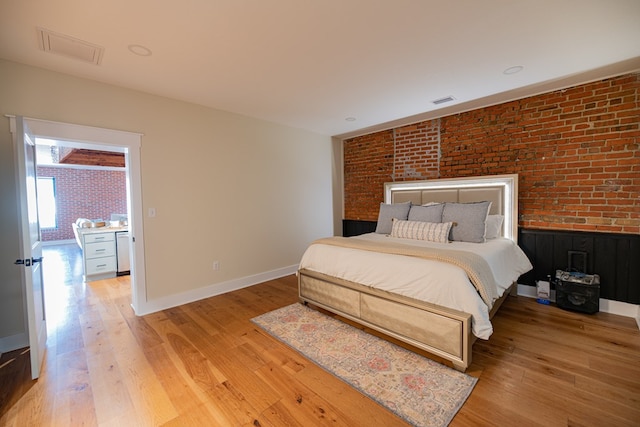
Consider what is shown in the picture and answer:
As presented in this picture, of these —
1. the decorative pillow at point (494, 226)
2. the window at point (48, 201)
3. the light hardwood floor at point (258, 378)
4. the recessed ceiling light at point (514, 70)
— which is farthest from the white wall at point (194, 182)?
the window at point (48, 201)

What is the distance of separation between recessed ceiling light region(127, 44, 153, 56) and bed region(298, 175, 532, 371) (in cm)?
236

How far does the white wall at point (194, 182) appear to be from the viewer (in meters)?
2.36

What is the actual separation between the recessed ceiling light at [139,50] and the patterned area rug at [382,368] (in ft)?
8.64

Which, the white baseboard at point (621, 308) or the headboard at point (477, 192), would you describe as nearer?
the white baseboard at point (621, 308)

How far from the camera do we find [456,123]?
3840 millimetres

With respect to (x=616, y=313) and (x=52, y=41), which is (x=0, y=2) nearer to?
(x=52, y=41)

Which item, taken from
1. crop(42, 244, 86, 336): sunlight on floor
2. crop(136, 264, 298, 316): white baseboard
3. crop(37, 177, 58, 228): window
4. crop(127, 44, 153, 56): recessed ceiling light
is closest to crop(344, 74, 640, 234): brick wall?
crop(136, 264, 298, 316): white baseboard

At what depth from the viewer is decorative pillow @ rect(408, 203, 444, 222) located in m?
3.45

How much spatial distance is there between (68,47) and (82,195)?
27.8 feet

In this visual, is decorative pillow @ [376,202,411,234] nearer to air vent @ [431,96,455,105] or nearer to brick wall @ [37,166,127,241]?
air vent @ [431,96,455,105]

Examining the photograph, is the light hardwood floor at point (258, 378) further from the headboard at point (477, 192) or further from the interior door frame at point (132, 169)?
the headboard at point (477, 192)

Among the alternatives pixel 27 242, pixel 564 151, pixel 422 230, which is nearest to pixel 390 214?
pixel 422 230

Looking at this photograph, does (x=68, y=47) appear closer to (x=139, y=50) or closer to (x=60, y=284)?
(x=139, y=50)

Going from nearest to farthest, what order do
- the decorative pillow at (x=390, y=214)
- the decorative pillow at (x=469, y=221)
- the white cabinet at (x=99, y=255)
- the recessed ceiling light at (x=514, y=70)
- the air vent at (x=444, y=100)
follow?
the recessed ceiling light at (x=514, y=70) < the decorative pillow at (x=469, y=221) < the air vent at (x=444, y=100) < the decorative pillow at (x=390, y=214) < the white cabinet at (x=99, y=255)
